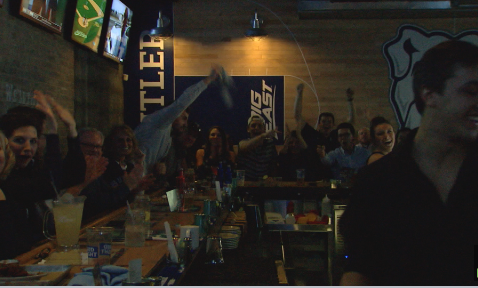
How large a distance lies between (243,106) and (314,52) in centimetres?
133

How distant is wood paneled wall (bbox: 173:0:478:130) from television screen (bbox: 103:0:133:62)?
114cm

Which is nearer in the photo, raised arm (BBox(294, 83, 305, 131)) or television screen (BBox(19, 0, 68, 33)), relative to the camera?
television screen (BBox(19, 0, 68, 33))

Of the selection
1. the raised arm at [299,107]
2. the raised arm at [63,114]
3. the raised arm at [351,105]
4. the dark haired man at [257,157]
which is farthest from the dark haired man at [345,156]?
the raised arm at [63,114]

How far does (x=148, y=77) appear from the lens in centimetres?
733

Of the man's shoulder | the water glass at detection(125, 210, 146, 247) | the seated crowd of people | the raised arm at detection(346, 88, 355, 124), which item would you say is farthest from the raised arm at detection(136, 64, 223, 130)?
the raised arm at detection(346, 88, 355, 124)

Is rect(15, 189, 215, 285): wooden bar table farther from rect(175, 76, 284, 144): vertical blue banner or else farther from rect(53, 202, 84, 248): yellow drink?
rect(175, 76, 284, 144): vertical blue banner

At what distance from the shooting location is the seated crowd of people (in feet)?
6.63

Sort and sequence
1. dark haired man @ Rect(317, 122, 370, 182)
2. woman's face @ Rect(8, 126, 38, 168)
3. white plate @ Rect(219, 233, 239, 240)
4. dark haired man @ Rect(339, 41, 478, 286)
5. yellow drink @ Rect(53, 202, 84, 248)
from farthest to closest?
1. dark haired man @ Rect(317, 122, 370, 182)
2. white plate @ Rect(219, 233, 239, 240)
3. woman's face @ Rect(8, 126, 38, 168)
4. yellow drink @ Rect(53, 202, 84, 248)
5. dark haired man @ Rect(339, 41, 478, 286)

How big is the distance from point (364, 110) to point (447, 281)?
21.7 feet

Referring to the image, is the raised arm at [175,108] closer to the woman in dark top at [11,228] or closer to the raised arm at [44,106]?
the raised arm at [44,106]

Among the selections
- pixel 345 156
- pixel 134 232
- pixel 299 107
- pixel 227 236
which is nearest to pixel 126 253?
pixel 134 232

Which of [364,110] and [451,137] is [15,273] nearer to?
[451,137]

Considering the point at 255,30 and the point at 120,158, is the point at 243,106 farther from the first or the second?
the point at 120,158

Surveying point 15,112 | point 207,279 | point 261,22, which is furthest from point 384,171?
point 261,22
